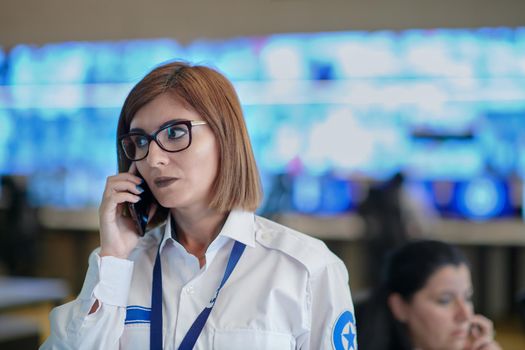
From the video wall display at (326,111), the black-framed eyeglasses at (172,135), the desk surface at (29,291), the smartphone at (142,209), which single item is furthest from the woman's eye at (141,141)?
the desk surface at (29,291)

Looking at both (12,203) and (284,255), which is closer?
(284,255)

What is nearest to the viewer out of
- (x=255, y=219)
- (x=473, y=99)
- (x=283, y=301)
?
(x=283, y=301)

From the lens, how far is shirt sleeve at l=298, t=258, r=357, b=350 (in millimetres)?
1405

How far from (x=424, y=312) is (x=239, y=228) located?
143 cm

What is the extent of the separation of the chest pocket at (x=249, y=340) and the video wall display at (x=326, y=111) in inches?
99.6

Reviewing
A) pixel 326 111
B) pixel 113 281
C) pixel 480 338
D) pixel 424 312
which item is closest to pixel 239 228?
pixel 113 281

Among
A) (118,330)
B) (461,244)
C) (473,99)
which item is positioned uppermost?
(473,99)

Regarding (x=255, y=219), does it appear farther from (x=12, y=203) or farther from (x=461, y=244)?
(x=12, y=203)

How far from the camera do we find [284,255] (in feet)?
4.71

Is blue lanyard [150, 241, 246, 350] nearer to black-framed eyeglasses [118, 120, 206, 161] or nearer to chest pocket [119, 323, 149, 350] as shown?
chest pocket [119, 323, 149, 350]

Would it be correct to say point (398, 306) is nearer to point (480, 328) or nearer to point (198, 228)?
point (480, 328)

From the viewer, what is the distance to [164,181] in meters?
1.39

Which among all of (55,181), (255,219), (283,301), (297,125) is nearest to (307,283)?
(283,301)

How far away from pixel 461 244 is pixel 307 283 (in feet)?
8.48
